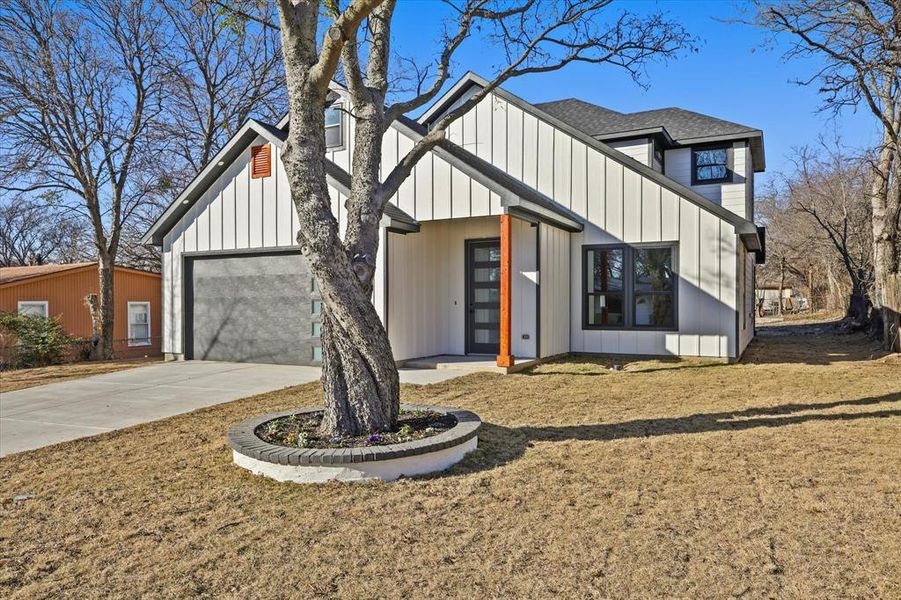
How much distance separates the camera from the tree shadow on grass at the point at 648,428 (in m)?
5.34

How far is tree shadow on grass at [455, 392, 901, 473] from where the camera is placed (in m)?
5.34

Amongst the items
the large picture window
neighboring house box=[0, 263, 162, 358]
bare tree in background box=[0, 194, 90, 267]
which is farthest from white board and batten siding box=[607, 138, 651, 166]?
bare tree in background box=[0, 194, 90, 267]

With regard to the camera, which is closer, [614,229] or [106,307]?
[614,229]

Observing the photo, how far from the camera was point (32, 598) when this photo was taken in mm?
2863

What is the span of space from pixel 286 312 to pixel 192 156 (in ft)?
44.4

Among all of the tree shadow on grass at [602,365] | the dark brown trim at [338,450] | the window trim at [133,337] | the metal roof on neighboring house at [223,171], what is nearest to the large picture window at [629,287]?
the tree shadow on grass at [602,365]

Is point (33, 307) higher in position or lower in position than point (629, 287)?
lower

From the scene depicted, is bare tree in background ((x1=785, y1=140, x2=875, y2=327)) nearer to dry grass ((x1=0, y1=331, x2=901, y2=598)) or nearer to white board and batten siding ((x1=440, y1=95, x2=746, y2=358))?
white board and batten siding ((x1=440, y1=95, x2=746, y2=358))

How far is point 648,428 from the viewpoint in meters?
6.20

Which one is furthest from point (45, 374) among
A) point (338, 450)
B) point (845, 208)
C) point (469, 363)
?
point (845, 208)

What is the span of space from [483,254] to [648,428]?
628 centimetres

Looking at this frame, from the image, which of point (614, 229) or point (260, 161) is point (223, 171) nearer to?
point (260, 161)

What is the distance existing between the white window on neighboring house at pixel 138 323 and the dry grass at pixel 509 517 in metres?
17.4

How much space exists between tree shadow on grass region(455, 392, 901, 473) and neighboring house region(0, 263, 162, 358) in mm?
18217
